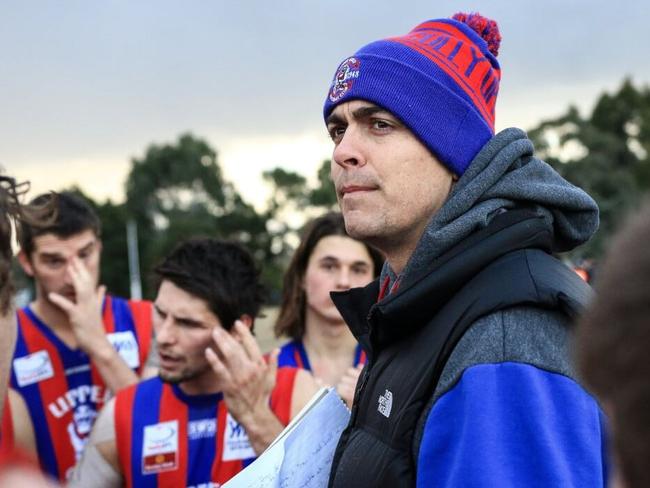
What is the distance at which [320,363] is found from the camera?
4.97m

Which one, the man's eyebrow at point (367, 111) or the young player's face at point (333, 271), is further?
the young player's face at point (333, 271)

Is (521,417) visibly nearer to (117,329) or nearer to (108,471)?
(108,471)

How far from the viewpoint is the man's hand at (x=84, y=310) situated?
4.69 m

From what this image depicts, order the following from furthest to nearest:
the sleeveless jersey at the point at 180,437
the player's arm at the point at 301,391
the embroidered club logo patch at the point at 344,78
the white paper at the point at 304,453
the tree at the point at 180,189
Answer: the tree at the point at 180,189 < the player's arm at the point at 301,391 < the sleeveless jersey at the point at 180,437 < the embroidered club logo patch at the point at 344,78 < the white paper at the point at 304,453

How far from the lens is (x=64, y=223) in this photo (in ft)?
16.5

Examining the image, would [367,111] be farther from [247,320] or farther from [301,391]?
[247,320]

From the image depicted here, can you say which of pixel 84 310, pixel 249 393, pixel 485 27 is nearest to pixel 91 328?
pixel 84 310

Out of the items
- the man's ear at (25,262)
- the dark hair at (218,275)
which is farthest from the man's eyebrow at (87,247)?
the dark hair at (218,275)

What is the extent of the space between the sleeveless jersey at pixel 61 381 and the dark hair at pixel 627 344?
4.02m

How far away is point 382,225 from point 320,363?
281cm

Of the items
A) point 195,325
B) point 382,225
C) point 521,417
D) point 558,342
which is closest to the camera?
point 521,417

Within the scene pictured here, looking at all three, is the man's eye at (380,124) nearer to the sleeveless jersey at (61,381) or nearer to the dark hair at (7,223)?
the dark hair at (7,223)

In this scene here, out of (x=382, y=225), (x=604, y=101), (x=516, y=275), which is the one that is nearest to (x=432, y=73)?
(x=382, y=225)

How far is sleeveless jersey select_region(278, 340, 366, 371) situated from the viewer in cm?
491
